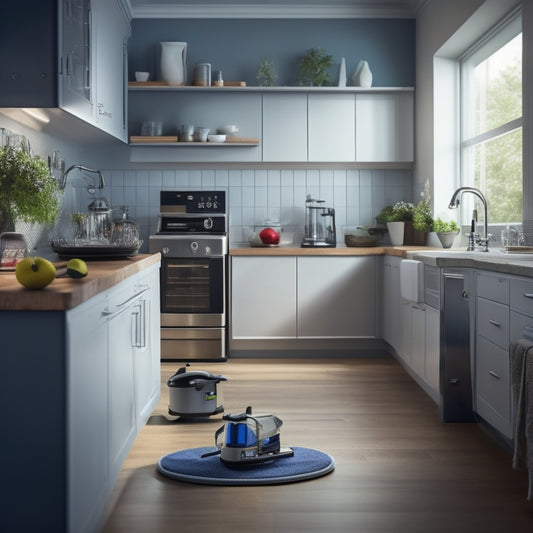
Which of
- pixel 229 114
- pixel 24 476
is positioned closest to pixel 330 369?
pixel 229 114

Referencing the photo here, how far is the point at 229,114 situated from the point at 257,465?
3.58 metres

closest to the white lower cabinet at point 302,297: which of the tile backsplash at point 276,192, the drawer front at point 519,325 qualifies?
the tile backsplash at point 276,192

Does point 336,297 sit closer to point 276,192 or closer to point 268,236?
point 268,236

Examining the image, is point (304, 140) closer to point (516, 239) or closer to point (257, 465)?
point (516, 239)

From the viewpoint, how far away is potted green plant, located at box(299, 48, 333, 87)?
602 centimetres

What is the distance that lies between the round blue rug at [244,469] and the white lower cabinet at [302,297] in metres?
2.57

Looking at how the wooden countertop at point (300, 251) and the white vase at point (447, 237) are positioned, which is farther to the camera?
the wooden countertop at point (300, 251)

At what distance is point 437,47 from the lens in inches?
217

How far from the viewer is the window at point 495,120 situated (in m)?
4.68

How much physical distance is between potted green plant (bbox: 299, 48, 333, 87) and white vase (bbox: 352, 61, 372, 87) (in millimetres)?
229

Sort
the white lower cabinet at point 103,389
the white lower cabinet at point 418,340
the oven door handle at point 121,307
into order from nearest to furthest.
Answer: the white lower cabinet at point 103,389
the oven door handle at point 121,307
the white lower cabinet at point 418,340

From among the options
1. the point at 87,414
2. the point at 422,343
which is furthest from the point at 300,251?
the point at 87,414

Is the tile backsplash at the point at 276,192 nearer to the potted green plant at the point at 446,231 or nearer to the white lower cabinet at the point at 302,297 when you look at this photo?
the white lower cabinet at the point at 302,297

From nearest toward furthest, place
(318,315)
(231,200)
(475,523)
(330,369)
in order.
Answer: (475,523)
(330,369)
(318,315)
(231,200)
